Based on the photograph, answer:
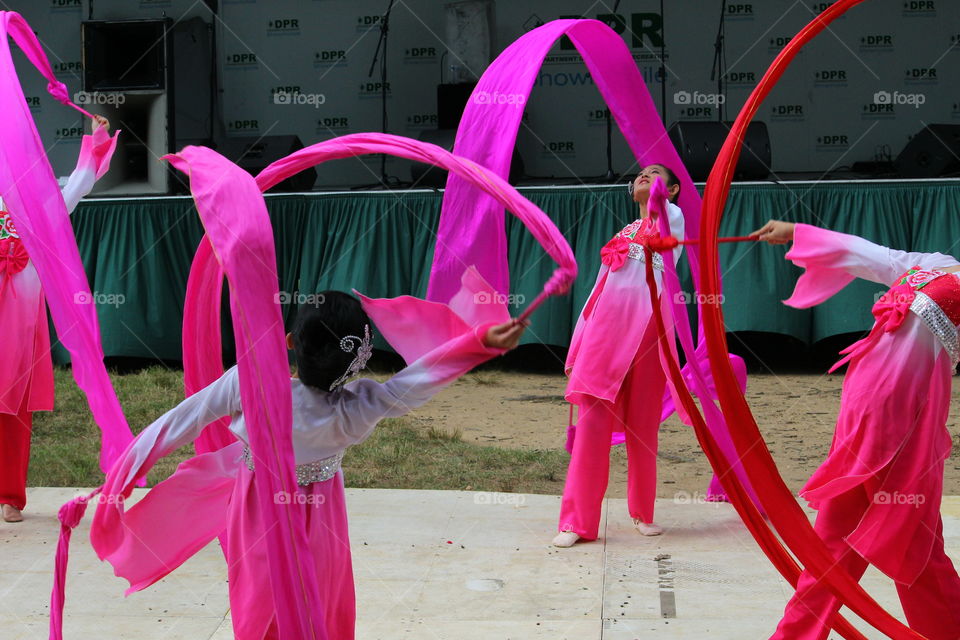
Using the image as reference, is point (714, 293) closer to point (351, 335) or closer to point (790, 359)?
point (351, 335)

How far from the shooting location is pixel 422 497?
16.5 ft

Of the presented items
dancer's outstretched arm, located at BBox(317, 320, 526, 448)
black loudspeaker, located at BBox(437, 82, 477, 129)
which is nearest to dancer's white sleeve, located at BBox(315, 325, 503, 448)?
dancer's outstretched arm, located at BBox(317, 320, 526, 448)

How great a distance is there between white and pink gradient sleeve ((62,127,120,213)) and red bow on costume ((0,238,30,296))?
Result: 0.30 m

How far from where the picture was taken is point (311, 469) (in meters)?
2.49

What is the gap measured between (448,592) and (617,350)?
124 cm

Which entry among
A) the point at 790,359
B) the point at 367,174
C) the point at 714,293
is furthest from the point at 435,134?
the point at 714,293

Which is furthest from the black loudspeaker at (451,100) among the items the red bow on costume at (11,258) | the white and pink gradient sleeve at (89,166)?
the red bow on costume at (11,258)

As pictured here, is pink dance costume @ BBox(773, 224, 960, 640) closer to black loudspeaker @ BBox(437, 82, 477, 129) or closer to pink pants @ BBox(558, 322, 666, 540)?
pink pants @ BBox(558, 322, 666, 540)

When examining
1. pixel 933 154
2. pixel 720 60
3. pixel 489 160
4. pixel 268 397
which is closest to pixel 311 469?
pixel 268 397

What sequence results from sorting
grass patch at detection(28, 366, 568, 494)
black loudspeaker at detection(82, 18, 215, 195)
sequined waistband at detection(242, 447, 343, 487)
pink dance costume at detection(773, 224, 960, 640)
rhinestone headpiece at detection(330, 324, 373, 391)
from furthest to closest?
black loudspeaker at detection(82, 18, 215, 195), grass patch at detection(28, 366, 568, 494), pink dance costume at detection(773, 224, 960, 640), sequined waistband at detection(242, 447, 343, 487), rhinestone headpiece at detection(330, 324, 373, 391)

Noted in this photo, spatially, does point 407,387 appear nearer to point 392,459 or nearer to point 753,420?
point 753,420

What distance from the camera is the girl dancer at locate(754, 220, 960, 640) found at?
9.66 ft

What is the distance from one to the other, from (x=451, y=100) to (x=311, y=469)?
7392 mm

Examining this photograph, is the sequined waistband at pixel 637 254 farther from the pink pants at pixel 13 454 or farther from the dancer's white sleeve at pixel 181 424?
the pink pants at pixel 13 454
